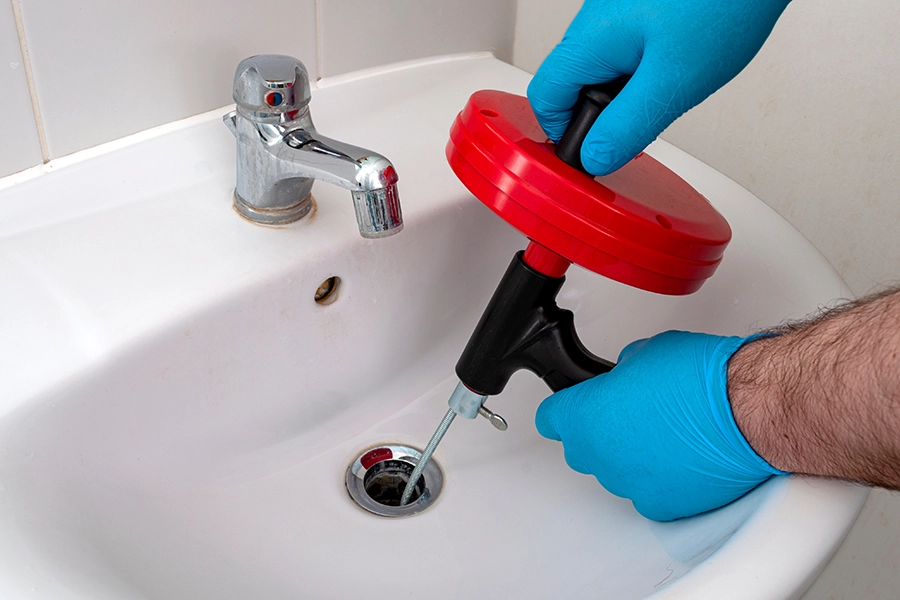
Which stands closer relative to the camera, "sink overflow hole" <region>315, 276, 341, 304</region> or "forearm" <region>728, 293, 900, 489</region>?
"forearm" <region>728, 293, 900, 489</region>

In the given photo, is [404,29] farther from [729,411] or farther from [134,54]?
[729,411]

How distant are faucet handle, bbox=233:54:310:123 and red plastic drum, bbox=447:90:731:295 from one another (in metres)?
0.10

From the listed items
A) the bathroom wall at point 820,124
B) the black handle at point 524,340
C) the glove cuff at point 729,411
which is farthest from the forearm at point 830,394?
the bathroom wall at point 820,124

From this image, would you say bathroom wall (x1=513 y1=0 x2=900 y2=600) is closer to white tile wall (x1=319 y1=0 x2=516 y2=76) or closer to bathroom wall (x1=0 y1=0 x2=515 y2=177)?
white tile wall (x1=319 y1=0 x2=516 y2=76)


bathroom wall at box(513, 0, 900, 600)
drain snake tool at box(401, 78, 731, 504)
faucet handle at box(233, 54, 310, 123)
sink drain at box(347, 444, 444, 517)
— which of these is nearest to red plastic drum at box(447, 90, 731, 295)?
drain snake tool at box(401, 78, 731, 504)

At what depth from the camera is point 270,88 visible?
46 centimetres

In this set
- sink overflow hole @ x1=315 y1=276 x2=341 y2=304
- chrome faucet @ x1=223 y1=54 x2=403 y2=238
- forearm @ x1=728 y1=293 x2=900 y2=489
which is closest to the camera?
forearm @ x1=728 y1=293 x2=900 y2=489

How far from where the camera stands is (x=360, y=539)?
1.72ft

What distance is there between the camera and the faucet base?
1.75 feet

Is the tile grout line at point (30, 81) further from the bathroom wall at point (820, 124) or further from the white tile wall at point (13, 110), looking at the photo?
the bathroom wall at point (820, 124)

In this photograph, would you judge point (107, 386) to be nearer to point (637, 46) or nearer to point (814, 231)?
point (637, 46)

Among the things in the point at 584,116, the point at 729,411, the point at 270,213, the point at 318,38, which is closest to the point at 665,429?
the point at 729,411

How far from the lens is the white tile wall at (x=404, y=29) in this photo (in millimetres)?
645

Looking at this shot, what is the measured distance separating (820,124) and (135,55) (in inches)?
24.3
